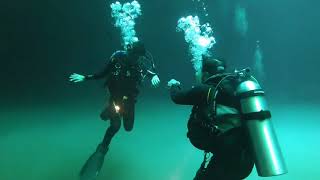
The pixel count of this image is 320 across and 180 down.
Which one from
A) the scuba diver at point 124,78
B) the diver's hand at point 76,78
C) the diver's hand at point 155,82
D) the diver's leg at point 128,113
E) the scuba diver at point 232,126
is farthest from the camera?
the diver's leg at point 128,113

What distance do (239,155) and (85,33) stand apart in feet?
26.9

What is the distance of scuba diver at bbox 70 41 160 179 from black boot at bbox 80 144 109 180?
A: 21 centimetres

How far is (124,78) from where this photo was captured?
660cm

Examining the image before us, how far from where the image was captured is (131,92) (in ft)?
22.1

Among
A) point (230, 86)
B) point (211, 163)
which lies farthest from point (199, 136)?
point (230, 86)

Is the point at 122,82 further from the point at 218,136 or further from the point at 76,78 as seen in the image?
the point at 218,136

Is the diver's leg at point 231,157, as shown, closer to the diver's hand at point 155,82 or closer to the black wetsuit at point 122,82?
the diver's hand at point 155,82

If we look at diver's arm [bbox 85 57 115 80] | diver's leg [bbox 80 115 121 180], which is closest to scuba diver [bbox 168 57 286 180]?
diver's arm [bbox 85 57 115 80]

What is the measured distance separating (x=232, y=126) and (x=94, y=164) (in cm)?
389

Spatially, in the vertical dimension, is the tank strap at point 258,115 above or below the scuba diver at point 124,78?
below

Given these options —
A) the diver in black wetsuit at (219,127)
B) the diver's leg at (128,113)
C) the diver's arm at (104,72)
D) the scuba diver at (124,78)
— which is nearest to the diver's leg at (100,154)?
the scuba diver at (124,78)

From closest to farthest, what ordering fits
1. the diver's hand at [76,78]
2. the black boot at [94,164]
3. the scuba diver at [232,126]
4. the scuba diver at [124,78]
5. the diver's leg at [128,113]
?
the scuba diver at [232,126] → the diver's hand at [76,78] → the scuba diver at [124,78] → the diver's leg at [128,113] → the black boot at [94,164]

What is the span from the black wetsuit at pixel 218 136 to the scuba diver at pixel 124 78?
227 cm

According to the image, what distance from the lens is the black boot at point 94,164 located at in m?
7.07
